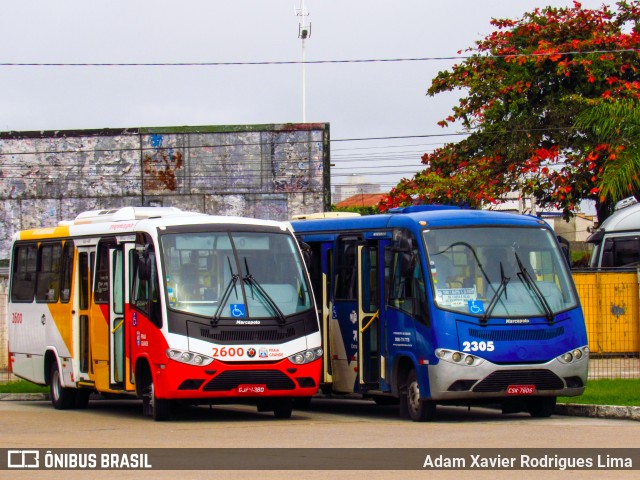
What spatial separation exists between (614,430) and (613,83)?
2094 centimetres

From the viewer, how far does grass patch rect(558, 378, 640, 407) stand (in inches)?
702

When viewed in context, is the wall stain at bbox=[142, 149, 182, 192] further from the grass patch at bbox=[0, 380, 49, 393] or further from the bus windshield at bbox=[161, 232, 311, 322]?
the bus windshield at bbox=[161, 232, 311, 322]

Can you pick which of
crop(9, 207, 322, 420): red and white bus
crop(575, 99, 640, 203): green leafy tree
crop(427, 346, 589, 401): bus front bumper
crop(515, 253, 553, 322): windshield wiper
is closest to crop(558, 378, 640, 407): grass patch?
crop(427, 346, 589, 401): bus front bumper

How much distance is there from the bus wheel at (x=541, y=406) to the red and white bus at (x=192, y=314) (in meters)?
2.98

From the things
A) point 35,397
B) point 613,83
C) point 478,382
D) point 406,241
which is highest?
point 613,83

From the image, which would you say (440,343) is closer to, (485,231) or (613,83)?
(485,231)

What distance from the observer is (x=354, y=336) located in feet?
62.4

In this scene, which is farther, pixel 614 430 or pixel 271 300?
pixel 271 300

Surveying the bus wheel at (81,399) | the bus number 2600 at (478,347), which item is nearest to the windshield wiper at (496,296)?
the bus number 2600 at (478,347)

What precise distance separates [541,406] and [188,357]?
4.86 m

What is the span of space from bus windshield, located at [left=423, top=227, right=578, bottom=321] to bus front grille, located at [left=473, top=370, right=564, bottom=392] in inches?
29.7

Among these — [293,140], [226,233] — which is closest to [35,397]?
[226,233]

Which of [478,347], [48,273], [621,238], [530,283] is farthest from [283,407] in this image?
[621,238]

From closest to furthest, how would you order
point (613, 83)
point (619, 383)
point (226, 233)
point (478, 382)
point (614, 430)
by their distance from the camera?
point (614, 430) < point (478, 382) < point (226, 233) < point (619, 383) < point (613, 83)
